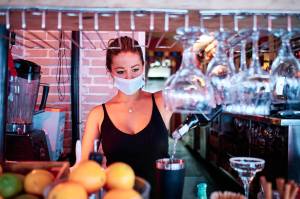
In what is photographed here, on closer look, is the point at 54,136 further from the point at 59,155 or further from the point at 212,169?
the point at 212,169

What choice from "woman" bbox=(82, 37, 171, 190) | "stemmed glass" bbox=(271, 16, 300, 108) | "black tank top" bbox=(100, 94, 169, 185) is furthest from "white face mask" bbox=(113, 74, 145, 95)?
"stemmed glass" bbox=(271, 16, 300, 108)

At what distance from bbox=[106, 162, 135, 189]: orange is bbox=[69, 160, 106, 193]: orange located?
19mm

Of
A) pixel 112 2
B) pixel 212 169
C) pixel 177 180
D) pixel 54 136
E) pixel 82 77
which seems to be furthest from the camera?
pixel 212 169

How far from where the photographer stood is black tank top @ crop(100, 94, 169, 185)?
5.78ft

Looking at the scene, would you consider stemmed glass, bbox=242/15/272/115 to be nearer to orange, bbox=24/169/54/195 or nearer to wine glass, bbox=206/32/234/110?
wine glass, bbox=206/32/234/110

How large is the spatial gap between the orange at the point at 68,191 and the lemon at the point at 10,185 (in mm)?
181

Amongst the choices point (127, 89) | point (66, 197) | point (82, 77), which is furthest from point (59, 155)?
point (66, 197)

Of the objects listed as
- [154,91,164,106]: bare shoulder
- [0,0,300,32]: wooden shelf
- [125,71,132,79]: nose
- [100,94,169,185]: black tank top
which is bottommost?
[100,94,169,185]: black tank top

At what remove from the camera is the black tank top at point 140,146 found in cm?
176

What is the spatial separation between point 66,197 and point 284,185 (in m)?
0.54

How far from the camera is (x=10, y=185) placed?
93 centimetres

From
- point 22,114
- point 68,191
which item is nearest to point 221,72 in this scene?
point 68,191

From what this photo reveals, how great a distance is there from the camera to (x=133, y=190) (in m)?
0.87

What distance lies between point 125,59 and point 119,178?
2.90 feet
